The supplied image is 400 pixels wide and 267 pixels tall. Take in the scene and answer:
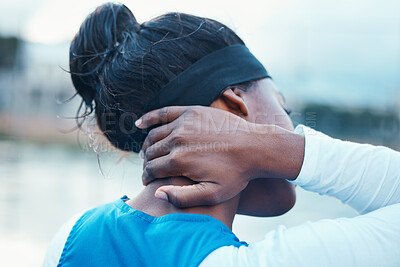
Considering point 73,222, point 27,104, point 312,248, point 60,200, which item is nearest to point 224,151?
point 312,248

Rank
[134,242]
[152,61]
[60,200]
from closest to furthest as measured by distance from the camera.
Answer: [134,242] → [152,61] → [60,200]

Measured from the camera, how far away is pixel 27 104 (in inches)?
320

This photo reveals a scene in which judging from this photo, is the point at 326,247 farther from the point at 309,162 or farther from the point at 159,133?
the point at 159,133

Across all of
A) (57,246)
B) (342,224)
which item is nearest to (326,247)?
(342,224)

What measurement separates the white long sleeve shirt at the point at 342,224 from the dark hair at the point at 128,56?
38 centimetres

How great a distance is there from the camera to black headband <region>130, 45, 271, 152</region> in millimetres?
1064

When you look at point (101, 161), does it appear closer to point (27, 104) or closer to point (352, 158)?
point (352, 158)

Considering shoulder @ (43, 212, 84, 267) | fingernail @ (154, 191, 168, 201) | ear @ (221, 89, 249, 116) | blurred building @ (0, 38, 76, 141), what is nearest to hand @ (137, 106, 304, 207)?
fingernail @ (154, 191, 168, 201)

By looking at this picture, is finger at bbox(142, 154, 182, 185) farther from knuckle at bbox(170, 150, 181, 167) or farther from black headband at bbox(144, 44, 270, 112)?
black headband at bbox(144, 44, 270, 112)

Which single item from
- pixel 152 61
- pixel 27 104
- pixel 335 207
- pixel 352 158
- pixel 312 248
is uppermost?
pixel 152 61

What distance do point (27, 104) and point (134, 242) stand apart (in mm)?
8071

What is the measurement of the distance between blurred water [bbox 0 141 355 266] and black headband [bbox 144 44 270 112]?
428 millimetres

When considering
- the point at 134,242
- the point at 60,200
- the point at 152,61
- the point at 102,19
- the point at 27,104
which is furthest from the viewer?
the point at 27,104

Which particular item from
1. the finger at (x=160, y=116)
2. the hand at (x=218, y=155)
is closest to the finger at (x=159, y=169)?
the hand at (x=218, y=155)
